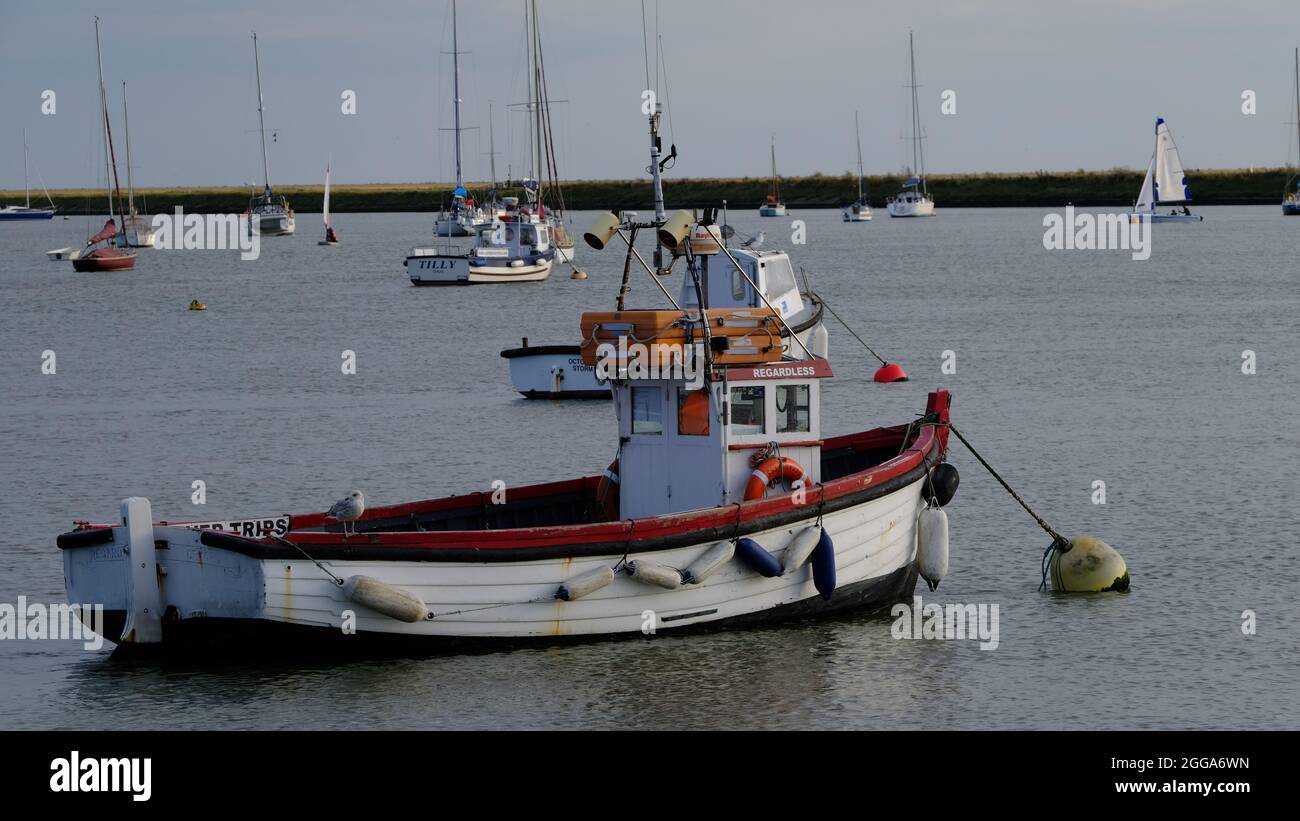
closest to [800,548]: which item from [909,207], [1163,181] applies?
[1163,181]

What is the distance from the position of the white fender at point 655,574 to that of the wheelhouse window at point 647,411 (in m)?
2.05

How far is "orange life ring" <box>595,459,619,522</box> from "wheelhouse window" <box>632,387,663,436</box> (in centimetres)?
69

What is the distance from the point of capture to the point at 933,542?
2028 centimetres

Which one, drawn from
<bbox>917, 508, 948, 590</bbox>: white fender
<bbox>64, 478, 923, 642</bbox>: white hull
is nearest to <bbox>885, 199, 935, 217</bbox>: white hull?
<bbox>917, 508, 948, 590</bbox>: white fender

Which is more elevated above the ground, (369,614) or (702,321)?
(702,321)

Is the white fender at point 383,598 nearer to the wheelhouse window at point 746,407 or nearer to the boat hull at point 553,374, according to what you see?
the wheelhouse window at point 746,407

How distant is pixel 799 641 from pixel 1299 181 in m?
137

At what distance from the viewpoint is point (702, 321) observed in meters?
19.1

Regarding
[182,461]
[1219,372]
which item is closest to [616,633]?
[182,461]

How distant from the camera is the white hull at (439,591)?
16.9 metres

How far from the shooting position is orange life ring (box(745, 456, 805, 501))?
19047mm

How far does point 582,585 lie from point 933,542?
15.9 feet

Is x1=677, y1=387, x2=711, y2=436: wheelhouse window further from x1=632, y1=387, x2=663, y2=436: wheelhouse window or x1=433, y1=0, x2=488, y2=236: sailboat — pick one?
x1=433, y1=0, x2=488, y2=236: sailboat
